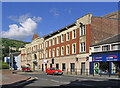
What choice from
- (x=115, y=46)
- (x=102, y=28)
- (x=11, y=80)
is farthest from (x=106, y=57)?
(x=11, y=80)

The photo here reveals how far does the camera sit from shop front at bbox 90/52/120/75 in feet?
95.3

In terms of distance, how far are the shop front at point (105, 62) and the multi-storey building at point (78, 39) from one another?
213 centimetres

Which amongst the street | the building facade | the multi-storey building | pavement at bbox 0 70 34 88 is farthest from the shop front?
pavement at bbox 0 70 34 88

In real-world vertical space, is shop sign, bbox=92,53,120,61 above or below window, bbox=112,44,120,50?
below

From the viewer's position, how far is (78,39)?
38719 millimetres

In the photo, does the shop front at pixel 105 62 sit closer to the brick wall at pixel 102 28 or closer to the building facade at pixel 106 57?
the building facade at pixel 106 57

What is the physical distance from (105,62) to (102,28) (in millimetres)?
8449

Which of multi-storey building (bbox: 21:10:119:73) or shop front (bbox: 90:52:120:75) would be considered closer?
shop front (bbox: 90:52:120:75)

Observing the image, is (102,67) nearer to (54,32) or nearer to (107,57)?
(107,57)

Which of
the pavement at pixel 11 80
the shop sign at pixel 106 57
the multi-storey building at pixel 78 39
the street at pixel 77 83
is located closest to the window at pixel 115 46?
the shop sign at pixel 106 57

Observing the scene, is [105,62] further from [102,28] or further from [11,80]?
[11,80]

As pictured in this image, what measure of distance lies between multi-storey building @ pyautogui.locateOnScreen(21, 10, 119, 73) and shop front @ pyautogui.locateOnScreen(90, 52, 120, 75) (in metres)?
2.13

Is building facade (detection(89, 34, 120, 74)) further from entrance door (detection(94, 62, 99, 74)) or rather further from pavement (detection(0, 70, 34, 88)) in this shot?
pavement (detection(0, 70, 34, 88))

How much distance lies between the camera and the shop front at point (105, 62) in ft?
95.3
